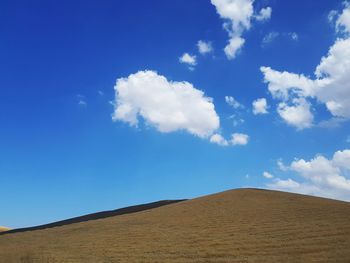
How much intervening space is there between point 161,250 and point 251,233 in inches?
214

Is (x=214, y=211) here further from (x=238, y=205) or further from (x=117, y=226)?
(x=117, y=226)

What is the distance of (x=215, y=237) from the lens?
24.3 m

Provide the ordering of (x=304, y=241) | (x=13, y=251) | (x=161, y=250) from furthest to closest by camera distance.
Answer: (x=13, y=251) → (x=161, y=250) → (x=304, y=241)

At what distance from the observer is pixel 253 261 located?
17.8 meters

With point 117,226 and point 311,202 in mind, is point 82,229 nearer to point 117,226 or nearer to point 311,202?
point 117,226

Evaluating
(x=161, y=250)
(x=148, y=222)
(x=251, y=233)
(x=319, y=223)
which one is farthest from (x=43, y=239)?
(x=319, y=223)

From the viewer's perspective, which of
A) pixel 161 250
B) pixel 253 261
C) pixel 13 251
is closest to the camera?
pixel 253 261

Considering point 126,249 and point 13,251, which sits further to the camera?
point 13,251

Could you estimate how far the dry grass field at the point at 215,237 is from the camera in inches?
759

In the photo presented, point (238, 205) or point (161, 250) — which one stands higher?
point (238, 205)

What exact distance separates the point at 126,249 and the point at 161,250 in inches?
90.8

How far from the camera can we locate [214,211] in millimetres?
35000

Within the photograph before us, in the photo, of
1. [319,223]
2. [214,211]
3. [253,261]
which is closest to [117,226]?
[214,211]

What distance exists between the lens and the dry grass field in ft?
63.3
